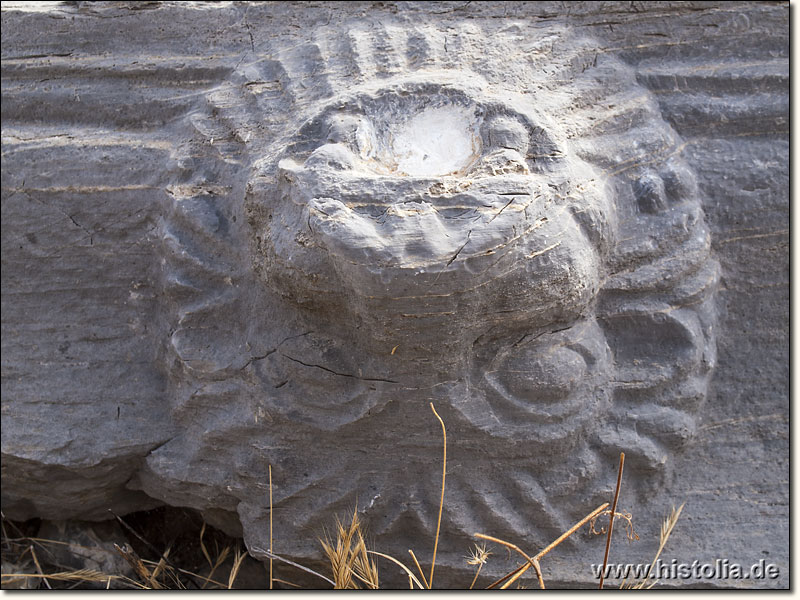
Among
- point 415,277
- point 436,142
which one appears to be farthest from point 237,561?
point 436,142

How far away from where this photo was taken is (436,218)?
1.25m

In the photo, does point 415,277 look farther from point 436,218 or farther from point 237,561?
point 237,561

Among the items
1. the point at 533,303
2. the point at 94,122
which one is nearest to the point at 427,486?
the point at 533,303

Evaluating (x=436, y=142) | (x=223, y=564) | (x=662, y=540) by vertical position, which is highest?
(x=436, y=142)

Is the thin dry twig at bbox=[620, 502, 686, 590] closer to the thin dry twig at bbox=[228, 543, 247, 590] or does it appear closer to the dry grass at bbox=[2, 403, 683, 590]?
the dry grass at bbox=[2, 403, 683, 590]

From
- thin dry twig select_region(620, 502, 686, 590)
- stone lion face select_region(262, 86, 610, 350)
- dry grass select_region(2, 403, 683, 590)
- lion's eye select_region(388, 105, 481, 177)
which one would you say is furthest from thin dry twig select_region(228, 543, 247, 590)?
lion's eye select_region(388, 105, 481, 177)

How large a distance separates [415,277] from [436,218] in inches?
4.0

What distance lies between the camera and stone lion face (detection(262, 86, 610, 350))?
48.8 inches

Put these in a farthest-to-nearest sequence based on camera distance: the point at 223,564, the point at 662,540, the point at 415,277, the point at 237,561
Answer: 1. the point at 223,564
2. the point at 237,561
3. the point at 662,540
4. the point at 415,277

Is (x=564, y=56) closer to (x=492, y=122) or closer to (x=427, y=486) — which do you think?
(x=492, y=122)

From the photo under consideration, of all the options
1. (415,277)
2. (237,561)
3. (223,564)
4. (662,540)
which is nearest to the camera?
(415,277)

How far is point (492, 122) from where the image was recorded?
1.43 metres

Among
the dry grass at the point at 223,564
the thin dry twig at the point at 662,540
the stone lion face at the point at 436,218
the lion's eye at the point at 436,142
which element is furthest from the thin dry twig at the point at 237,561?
the lion's eye at the point at 436,142

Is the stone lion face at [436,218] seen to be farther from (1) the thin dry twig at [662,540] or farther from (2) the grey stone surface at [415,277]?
(1) the thin dry twig at [662,540]
